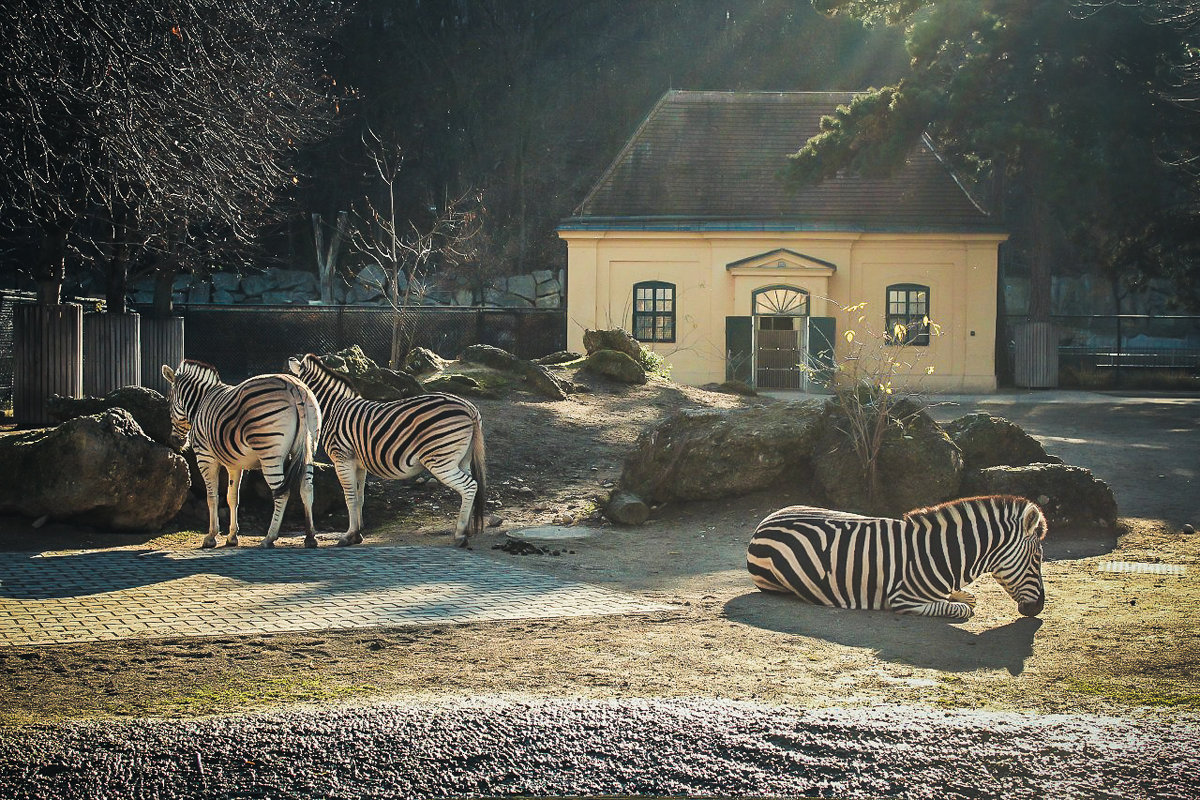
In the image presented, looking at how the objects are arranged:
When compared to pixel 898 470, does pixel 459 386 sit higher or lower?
higher

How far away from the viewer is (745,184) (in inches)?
1422

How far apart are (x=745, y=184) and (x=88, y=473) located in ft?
89.5

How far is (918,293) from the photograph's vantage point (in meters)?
34.5

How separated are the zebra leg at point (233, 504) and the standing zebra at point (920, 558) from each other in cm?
565

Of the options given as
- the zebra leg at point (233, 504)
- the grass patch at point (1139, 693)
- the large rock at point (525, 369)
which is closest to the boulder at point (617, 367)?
the large rock at point (525, 369)

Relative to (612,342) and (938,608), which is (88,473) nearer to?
(938,608)

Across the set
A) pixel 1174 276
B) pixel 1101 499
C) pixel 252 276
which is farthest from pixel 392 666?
pixel 252 276

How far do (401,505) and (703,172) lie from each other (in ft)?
79.8

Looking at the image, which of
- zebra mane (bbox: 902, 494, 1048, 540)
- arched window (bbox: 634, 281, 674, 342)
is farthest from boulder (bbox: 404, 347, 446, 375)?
arched window (bbox: 634, 281, 674, 342)

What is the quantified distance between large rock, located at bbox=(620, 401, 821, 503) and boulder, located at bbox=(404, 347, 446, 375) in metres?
7.77

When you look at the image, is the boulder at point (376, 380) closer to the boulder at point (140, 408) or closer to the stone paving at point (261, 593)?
the boulder at point (140, 408)

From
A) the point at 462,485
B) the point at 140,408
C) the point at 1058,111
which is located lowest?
the point at 462,485

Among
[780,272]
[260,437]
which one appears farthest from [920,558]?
[780,272]

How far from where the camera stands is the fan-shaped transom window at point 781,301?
3381 centimetres
